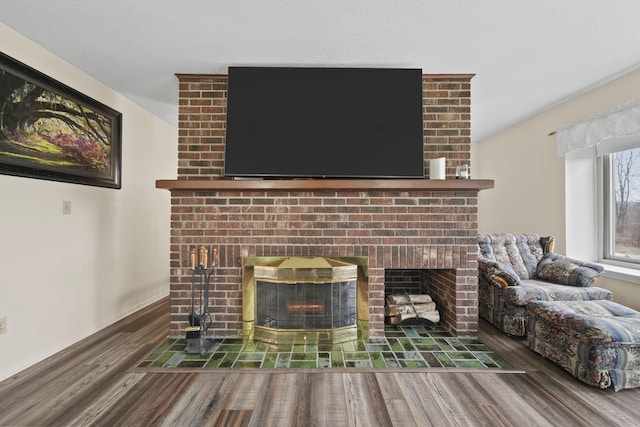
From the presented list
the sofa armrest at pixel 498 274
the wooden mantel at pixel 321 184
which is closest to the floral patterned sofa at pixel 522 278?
the sofa armrest at pixel 498 274

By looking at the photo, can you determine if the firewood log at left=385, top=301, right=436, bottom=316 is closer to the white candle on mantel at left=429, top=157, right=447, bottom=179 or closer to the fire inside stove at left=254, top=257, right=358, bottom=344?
the fire inside stove at left=254, top=257, right=358, bottom=344

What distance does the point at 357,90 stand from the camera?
2.58 m

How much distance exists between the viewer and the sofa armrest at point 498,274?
2814 millimetres

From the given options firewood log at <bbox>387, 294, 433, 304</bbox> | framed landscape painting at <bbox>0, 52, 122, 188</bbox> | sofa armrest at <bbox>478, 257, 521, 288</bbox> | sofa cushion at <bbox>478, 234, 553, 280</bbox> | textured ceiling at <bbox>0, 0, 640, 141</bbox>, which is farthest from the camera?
sofa cushion at <bbox>478, 234, 553, 280</bbox>


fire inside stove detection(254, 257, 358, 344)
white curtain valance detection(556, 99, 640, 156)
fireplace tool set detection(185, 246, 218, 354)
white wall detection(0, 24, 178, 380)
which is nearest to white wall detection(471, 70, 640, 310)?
white curtain valance detection(556, 99, 640, 156)

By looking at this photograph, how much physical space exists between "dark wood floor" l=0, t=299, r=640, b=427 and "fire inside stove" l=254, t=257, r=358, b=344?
0.46m

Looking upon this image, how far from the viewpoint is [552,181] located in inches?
147

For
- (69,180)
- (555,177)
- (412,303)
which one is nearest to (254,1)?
(69,180)

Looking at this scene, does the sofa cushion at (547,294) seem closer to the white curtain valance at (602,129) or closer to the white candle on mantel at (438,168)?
the white candle on mantel at (438,168)

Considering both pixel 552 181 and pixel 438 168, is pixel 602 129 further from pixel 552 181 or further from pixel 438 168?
pixel 438 168

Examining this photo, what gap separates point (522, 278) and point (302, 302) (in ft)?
7.63

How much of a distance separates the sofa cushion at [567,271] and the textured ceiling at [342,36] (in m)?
1.71

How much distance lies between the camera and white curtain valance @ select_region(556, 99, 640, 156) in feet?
9.25

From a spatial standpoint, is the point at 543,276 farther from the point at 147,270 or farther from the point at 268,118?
the point at 147,270
